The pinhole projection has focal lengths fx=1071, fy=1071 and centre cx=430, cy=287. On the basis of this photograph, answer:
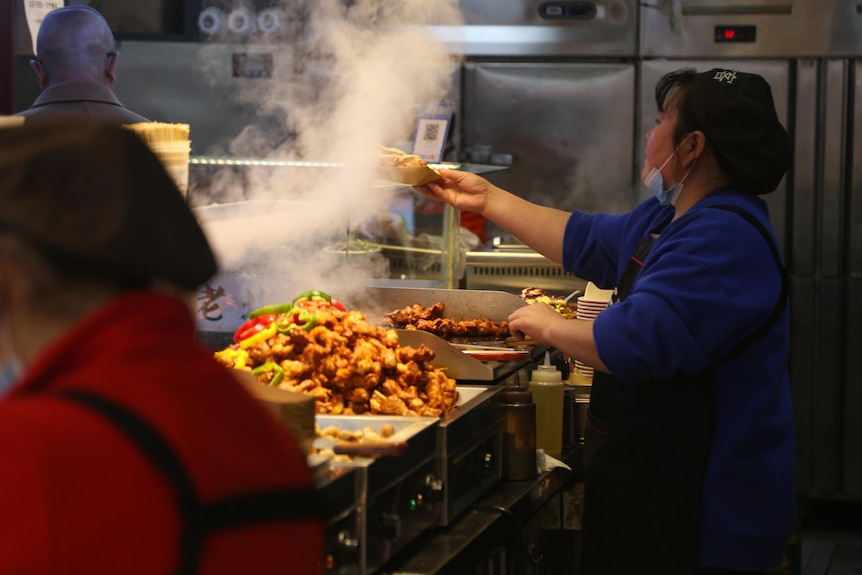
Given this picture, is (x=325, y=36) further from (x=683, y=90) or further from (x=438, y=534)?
(x=438, y=534)

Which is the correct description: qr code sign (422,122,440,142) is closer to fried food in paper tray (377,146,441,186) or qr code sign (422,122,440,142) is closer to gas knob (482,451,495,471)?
fried food in paper tray (377,146,441,186)

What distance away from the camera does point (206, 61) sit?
6453 mm

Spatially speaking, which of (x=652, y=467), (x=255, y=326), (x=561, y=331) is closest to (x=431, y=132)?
(x=255, y=326)

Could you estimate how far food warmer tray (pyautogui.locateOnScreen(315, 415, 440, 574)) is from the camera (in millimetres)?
2043

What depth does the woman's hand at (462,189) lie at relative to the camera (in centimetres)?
342

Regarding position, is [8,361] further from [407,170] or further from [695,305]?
[407,170]

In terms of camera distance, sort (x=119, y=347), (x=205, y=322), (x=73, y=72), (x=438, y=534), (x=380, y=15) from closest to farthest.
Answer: (x=119, y=347)
(x=438, y=534)
(x=205, y=322)
(x=73, y=72)
(x=380, y=15)

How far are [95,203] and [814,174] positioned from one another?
5637 mm

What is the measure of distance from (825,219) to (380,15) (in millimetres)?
2711

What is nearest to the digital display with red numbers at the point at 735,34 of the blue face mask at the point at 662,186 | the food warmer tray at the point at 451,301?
the food warmer tray at the point at 451,301

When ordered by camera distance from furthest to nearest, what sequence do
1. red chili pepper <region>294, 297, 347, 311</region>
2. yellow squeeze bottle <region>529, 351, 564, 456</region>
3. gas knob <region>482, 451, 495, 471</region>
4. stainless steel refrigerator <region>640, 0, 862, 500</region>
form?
1. stainless steel refrigerator <region>640, 0, 862, 500</region>
2. yellow squeeze bottle <region>529, 351, 564, 456</region>
3. red chili pepper <region>294, 297, 347, 311</region>
4. gas knob <region>482, 451, 495, 471</region>

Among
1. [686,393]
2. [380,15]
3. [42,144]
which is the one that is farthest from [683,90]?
[380,15]

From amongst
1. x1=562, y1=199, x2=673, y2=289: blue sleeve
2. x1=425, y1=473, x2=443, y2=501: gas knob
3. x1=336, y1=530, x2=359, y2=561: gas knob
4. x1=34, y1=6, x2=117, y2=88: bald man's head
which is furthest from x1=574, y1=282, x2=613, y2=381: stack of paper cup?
x1=34, y1=6, x2=117, y2=88: bald man's head

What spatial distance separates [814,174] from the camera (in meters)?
5.98
